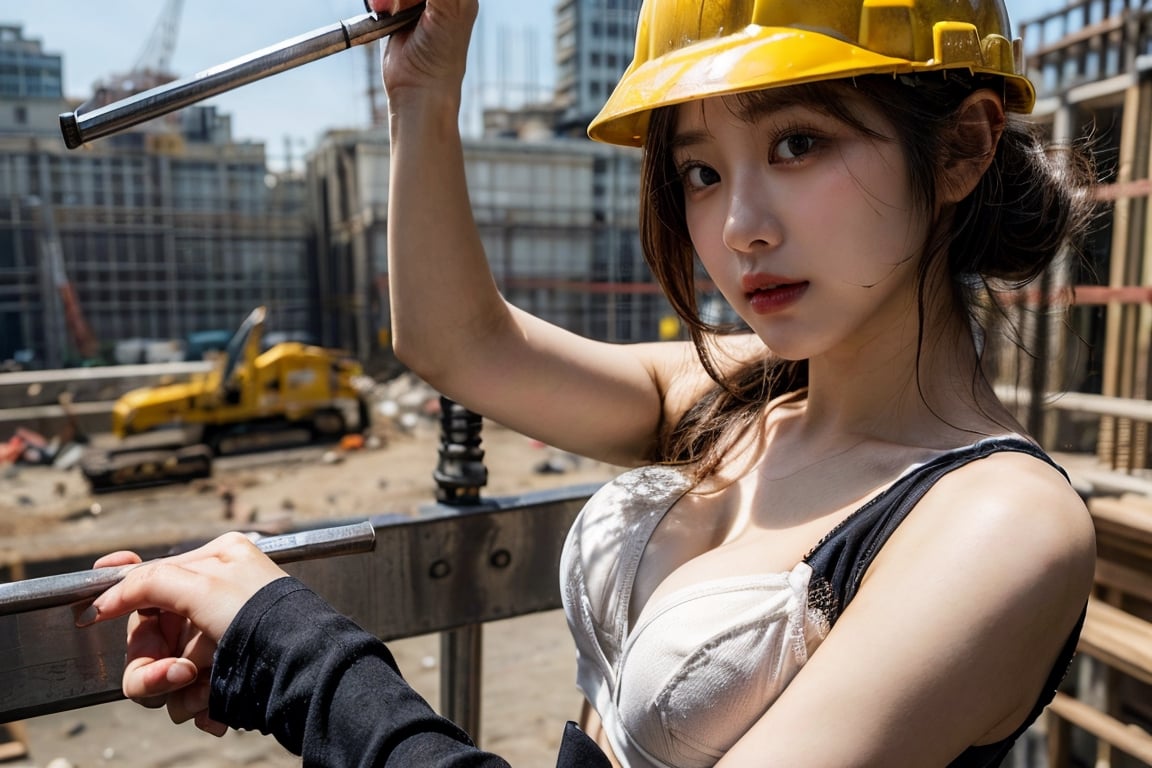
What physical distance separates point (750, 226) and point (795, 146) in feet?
0.39

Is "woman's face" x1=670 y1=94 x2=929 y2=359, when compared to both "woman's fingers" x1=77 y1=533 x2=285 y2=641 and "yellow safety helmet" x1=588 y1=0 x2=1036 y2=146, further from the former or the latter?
"woman's fingers" x1=77 y1=533 x2=285 y2=641

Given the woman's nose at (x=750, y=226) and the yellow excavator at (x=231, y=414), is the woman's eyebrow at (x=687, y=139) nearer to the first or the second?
the woman's nose at (x=750, y=226)

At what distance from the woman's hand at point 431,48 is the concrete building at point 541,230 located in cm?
2591

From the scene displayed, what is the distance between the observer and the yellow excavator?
13359 millimetres

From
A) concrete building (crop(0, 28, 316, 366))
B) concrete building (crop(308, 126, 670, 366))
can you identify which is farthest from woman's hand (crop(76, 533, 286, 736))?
concrete building (crop(308, 126, 670, 366))

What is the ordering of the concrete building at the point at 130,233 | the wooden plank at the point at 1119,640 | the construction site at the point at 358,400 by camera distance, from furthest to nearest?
1. the concrete building at the point at 130,233
2. the wooden plank at the point at 1119,640
3. the construction site at the point at 358,400

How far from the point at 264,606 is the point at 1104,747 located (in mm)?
2901

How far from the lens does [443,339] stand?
149 cm

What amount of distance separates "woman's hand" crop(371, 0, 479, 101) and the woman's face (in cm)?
43

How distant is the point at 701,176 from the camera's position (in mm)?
1249

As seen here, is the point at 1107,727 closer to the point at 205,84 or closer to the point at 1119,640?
the point at 1119,640

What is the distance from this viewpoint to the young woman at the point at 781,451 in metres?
0.92

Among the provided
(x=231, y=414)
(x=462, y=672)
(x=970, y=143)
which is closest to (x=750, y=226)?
(x=970, y=143)

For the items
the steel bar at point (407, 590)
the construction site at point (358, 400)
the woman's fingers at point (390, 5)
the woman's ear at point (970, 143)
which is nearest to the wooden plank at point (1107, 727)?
the construction site at point (358, 400)
